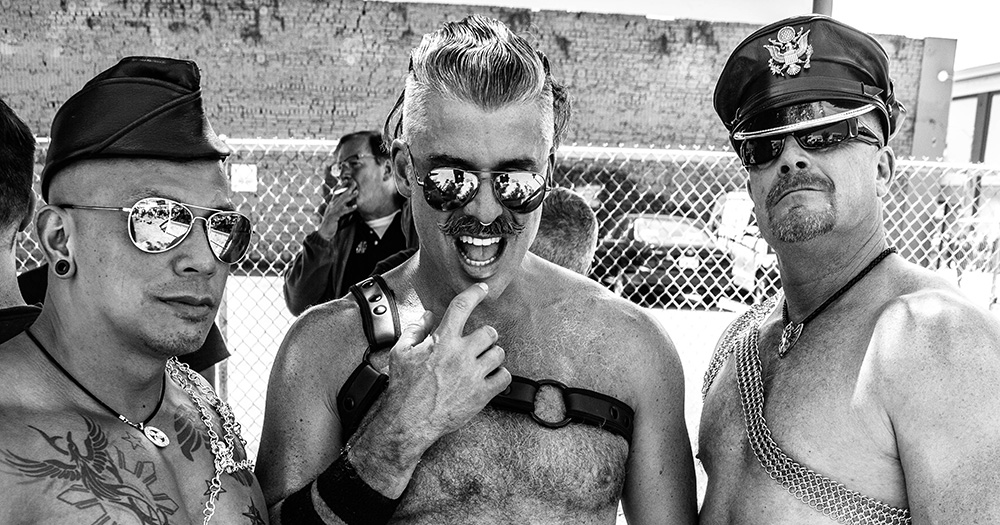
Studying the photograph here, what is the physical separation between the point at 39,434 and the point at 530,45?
55.6 inches

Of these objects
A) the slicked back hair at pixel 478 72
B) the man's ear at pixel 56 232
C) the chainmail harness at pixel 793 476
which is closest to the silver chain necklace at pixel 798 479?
the chainmail harness at pixel 793 476

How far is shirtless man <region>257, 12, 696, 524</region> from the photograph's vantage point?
5.89 ft

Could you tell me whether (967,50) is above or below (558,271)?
below

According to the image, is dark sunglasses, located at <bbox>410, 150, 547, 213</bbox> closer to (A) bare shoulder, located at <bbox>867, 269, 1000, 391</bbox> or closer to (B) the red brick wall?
(A) bare shoulder, located at <bbox>867, 269, 1000, 391</bbox>

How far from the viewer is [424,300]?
2.16m

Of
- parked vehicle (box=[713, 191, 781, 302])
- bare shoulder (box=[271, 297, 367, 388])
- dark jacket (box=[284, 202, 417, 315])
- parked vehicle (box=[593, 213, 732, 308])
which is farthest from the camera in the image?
parked vehicle (box=[593, 213, 732, 308])

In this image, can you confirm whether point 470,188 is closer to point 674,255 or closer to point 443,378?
point 443,378

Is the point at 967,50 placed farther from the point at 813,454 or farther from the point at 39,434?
the point at 39,434

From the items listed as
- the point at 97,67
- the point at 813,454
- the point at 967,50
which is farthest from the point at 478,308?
the point at 967,50

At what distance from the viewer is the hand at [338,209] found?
4.31m

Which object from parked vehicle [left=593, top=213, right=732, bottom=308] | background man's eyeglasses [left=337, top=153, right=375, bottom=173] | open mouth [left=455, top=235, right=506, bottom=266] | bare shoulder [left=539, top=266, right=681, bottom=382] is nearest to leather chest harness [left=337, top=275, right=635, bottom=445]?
bare shoulder [left=539, top=266, right=681, bottom=382]

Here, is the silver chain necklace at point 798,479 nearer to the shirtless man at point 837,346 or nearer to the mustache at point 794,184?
the shirtless man at point 837,346

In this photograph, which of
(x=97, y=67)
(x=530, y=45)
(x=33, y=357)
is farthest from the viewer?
(x=97, y=67)

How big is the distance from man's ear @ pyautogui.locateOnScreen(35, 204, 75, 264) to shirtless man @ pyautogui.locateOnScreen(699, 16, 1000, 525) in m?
1.64
